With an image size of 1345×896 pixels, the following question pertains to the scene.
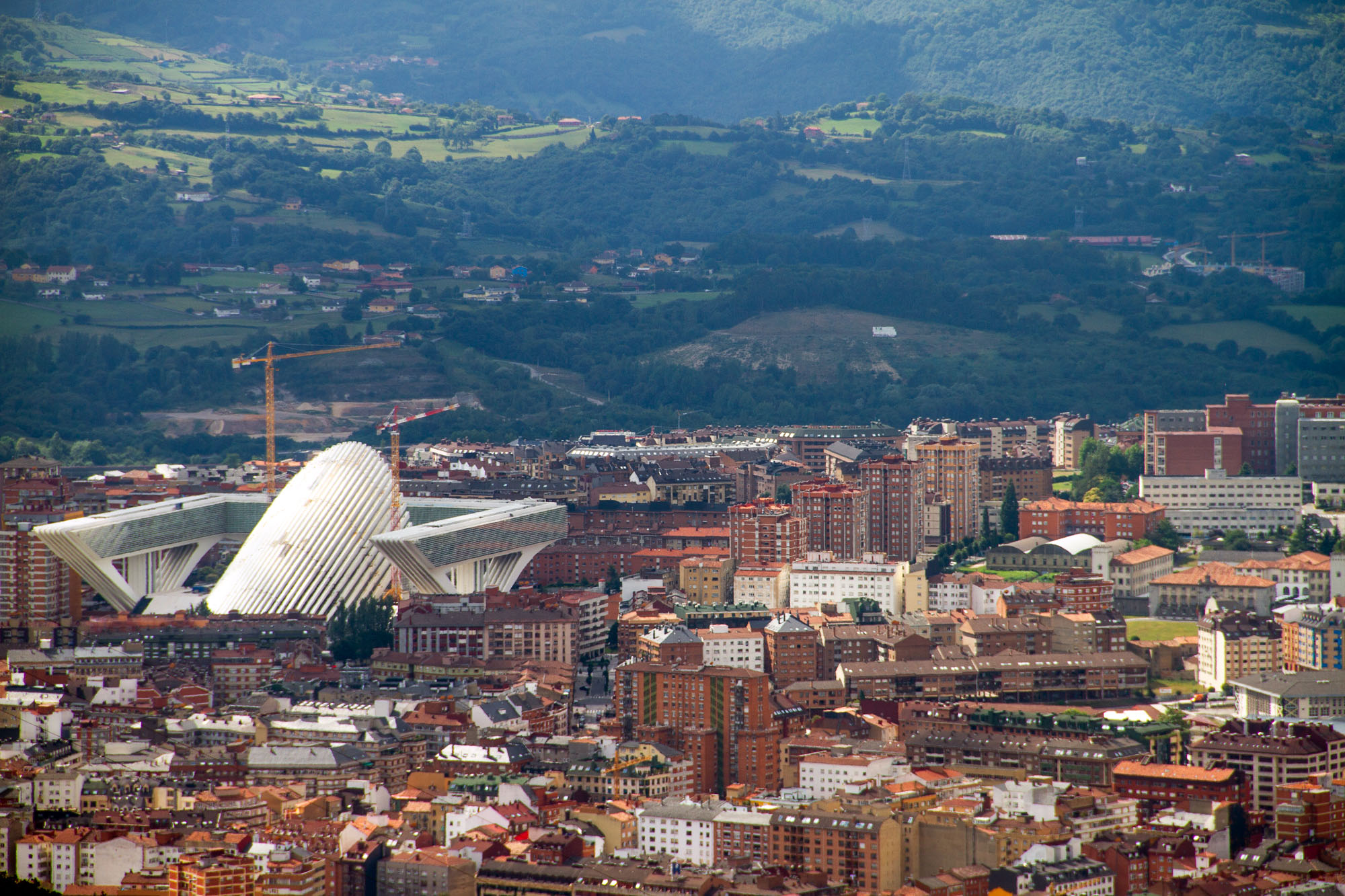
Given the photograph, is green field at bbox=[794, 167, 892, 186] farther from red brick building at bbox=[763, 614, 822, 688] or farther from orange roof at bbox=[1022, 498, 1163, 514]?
red brick building at bbox=[763, 614, 822, 688]

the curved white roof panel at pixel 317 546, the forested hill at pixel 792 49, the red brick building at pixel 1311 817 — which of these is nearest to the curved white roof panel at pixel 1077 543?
the curved white roof panel at pixel 317 546

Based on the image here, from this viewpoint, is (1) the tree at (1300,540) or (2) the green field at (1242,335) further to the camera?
(2) the green field at (1242,335)

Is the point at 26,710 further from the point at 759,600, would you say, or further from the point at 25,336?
the point at 25,336

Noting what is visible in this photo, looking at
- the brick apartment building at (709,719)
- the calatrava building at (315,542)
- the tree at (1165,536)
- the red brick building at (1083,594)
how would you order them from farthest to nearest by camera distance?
the tree at (1165,536), the calatrava building at (315,542), the red brick building at (1083,594), the brick apartment building at (709,719)

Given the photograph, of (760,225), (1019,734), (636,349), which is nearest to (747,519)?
(1019,734)

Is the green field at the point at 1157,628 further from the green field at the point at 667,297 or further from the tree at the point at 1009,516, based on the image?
the green field at the point at 667,297

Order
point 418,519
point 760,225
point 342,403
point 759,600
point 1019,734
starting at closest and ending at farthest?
point 1019,734, point 759,600, point 418,519, point 342,403, point 760,225
